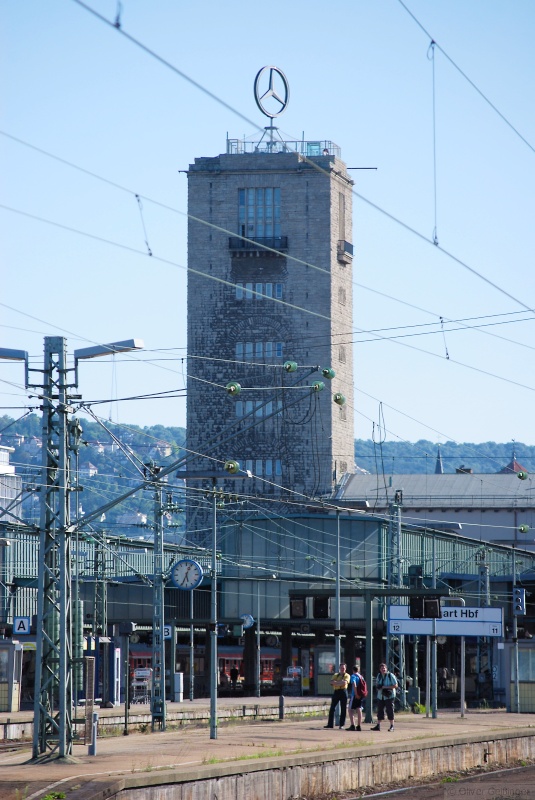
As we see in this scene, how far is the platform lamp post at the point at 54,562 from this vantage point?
86.7 feet

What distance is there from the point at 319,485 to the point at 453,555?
36939 millimetres

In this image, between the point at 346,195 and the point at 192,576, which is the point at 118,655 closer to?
the point at 192,576

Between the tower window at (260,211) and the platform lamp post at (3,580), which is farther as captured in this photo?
the tower window at (260,211)

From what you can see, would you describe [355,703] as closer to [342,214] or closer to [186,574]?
[186,574]

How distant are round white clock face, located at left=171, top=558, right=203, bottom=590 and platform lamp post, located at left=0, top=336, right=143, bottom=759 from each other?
15075 mm

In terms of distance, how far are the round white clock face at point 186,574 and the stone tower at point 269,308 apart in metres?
82.9

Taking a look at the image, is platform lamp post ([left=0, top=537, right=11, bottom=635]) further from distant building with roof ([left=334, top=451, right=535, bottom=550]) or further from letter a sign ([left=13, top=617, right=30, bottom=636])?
distant building with roof ([left=334, top=451, right=535, bottom=550])

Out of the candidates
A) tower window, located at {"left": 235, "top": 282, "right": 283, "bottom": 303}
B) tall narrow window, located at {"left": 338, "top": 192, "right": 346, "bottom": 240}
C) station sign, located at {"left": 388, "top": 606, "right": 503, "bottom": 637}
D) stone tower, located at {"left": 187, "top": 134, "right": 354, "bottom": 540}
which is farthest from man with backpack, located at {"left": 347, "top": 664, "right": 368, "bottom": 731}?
tall narrow window, located at {"left": 338, "top": 192, "right": 346, "bottom": 240}

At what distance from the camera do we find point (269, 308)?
427 ft

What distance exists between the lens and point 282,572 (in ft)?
280

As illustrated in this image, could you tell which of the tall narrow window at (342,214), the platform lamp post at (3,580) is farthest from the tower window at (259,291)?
the platform lamp post at (3,580)

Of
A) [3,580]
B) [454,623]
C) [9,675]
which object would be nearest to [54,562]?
[454,623]

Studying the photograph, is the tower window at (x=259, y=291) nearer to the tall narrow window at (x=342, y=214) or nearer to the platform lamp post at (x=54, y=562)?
the tall narrow window at (x=342, y=214)

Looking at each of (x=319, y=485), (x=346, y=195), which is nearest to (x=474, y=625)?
(x=319, y=485)
